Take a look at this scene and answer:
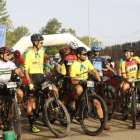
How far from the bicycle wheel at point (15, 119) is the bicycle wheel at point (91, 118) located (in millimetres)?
1384

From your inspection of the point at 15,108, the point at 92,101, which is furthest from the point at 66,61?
the point at 15,108

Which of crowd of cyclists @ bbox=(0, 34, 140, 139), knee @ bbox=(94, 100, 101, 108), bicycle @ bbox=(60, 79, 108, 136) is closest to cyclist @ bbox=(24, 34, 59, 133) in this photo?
crowd of cyclists @ bbox=(0, 34, 140, 139)

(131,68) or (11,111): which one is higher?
(131,68)

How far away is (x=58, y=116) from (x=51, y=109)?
0.76ft

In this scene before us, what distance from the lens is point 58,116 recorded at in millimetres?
6375

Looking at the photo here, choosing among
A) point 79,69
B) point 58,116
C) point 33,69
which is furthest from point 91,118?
point 33,69

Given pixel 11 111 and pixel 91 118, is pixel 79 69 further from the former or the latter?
pixel 11 111

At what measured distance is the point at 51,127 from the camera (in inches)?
240

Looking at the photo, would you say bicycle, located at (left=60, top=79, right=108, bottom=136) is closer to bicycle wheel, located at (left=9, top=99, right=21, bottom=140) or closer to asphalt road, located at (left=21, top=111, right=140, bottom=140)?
asphalt road, located at (left=21, top=111, right=140, bottom=140)

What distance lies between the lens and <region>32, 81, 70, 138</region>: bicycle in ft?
20.0

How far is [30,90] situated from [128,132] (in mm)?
2261

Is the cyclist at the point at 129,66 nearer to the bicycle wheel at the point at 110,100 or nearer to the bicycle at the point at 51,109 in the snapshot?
the bicycle wheel at the point at 110,100

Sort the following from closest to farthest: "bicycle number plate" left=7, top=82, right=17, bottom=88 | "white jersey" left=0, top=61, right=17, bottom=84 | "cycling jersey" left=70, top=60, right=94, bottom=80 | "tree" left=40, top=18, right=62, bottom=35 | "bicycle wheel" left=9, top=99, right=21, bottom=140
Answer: "bicycle wheel" left=9, top=99, right=21, bottom=140, "bicycle number plate" left=7, top=82, right=17, bottom=88, "white jersey" left=0, top=61, right=17, bottom=84, "cycling jersey" left=70, top=60, right=94, bottom=80, "tree" left=40, top=18, right=62, bottom=35

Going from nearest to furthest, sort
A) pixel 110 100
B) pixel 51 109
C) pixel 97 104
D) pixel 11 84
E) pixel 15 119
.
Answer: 1. pixel 15 119
2. pixel 11 84
3. pixel 97 104
4. pixel 51 109
5. pixel 110 100
